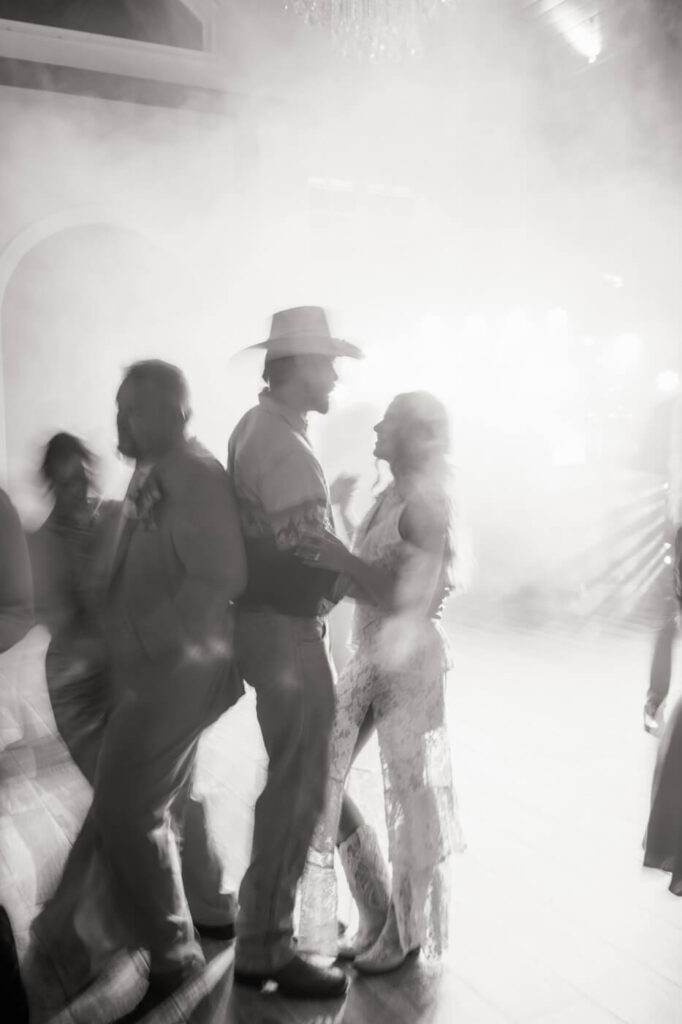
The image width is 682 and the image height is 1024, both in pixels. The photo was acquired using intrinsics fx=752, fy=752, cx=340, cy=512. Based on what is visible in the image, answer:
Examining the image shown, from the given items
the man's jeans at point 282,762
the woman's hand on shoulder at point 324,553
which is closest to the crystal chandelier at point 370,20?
the woman's hand on shoulder at point 324,553

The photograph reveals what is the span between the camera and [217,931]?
1.33m

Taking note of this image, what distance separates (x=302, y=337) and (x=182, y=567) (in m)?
0.40

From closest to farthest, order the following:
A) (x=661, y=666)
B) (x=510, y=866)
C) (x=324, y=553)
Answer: (x=324, y=553), (x=510, y=866), (x=661, y=666)

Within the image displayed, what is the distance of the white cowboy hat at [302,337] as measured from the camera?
1.17 meters

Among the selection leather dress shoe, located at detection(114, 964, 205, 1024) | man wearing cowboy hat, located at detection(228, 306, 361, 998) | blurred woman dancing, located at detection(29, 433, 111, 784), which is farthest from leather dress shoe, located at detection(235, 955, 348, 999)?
blurred woman dancing, located at detection(29, 433, 111, 784)

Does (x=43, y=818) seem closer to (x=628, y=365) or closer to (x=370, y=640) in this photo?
(x=370, y=640)

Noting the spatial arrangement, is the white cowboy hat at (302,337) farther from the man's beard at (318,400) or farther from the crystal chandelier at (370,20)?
the crystal chandelier at (370,20)

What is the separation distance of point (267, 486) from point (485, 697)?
191 centimetres

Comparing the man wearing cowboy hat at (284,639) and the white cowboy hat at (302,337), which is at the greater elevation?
the white cowboy hat at (302,337)

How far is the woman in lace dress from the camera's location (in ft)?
3.87

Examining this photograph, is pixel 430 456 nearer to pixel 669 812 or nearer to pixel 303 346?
pixel 303 346

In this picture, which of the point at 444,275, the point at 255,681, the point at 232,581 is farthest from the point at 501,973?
the point at 444,275

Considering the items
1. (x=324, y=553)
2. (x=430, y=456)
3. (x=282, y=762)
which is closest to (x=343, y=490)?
(x=430, y=456)

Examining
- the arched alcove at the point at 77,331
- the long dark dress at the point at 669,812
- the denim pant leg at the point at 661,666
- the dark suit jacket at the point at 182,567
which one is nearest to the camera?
the dark suit jacket at the point at 182,567
